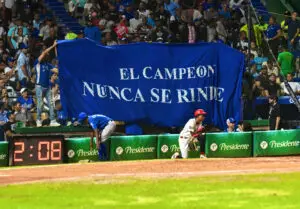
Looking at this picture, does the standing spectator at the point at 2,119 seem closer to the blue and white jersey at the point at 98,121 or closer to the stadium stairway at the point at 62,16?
the blue and white jersey at the point at 98,121

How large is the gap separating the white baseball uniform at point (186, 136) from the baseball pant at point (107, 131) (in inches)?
75.3

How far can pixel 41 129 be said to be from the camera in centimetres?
2686

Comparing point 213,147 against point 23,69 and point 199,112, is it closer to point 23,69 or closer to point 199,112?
point 199,112

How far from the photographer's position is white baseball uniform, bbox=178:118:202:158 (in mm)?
24984

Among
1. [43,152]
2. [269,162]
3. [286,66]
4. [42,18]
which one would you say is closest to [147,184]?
[269,162]

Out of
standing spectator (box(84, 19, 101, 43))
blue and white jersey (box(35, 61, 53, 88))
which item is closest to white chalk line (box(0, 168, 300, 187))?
blue and white jersey (box(35, 61, 53, 88))

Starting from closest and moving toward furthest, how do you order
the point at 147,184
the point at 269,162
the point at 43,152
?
1. the point at 147,184
2. the point at 269,162
3. the point at 43,152

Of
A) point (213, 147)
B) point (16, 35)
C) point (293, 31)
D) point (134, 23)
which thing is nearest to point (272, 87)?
point (213, 147)

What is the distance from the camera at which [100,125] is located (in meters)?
25.3

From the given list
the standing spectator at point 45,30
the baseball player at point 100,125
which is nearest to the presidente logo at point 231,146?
the baseball player at point 100,125

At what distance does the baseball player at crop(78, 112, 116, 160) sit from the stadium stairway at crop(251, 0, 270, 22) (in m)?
11.1

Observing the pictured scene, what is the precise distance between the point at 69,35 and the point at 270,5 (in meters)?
9.65

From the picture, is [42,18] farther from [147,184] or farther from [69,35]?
[147,184]

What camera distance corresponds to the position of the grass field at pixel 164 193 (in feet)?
49.0
